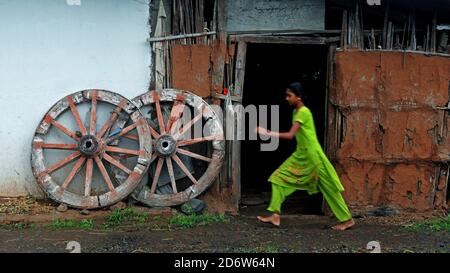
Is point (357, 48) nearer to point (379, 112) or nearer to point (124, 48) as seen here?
point (379, 112)

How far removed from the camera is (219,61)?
7348mm

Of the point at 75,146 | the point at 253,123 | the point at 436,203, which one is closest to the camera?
the point at 75,146

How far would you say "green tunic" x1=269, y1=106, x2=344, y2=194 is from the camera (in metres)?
6.21

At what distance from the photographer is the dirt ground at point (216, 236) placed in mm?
5824

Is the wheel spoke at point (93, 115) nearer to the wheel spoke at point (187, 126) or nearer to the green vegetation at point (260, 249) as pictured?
the wheel spoke at point (187, 126)

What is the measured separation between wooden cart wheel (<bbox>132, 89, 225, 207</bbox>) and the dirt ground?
28 centimetres

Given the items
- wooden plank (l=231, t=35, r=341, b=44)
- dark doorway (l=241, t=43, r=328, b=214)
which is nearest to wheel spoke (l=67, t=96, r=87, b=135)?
wooden plank (l=231, t=35, r=341, b=44)

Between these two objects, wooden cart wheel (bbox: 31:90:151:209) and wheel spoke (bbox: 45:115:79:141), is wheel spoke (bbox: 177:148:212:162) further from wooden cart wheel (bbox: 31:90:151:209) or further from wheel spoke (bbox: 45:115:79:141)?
wheel spoke (bbox: 45:115:79:141)

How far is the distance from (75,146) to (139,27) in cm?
169

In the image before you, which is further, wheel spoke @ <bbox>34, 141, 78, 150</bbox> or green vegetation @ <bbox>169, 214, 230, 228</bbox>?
wheel spoke @ <bbox>34, 141, 78, 150</bbox>

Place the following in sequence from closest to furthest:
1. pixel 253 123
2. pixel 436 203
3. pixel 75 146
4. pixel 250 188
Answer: pixel 75 146, pixel 436 203, pixel 253 123, pixel 250 188

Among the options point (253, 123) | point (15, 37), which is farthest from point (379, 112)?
point (15, 37)

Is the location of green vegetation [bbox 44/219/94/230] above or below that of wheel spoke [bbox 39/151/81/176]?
below

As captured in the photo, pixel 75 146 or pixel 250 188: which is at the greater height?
pixel 75 146
